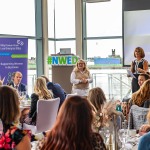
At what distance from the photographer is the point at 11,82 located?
261 inches

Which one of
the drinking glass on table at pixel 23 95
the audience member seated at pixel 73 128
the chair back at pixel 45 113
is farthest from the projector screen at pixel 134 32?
the audience member seated at pixel 73 128

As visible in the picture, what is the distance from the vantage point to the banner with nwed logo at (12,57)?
7273 mm

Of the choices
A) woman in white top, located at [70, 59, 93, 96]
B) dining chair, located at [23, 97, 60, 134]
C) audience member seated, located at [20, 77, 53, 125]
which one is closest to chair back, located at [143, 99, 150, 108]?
dining chair, located at [23, 97, 60, 134]

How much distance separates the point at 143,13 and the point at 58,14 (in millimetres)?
2573

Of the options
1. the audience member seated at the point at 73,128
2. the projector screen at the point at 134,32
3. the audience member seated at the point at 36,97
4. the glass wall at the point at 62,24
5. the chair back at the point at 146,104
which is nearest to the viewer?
the audience member seated at the point at 73,128

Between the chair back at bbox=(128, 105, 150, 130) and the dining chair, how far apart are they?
150 centimetres

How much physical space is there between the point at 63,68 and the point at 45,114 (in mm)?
3730

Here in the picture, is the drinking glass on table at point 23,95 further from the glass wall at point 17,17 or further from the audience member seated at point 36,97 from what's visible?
the glass wall at point 17,17

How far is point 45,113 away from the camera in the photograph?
195 inches

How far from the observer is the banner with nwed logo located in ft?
23.9

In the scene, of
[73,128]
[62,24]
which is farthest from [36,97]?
[62,24]

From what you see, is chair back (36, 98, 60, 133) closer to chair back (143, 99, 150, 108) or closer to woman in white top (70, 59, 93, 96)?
chair back (143, 99, 150, 108)

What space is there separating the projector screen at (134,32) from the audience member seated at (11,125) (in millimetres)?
6256

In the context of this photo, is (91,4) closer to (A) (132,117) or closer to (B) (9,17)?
(B) (9,17)
